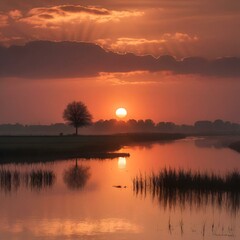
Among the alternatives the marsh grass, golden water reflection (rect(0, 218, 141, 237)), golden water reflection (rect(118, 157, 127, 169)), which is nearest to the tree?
golden water reflection (rect(118, 157, 127, 169))

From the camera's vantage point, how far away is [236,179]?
124 feet

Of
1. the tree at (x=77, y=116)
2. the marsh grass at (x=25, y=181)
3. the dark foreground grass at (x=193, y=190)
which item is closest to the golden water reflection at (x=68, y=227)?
the dark foreground grass at (x=193, y=190)

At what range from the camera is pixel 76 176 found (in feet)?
164

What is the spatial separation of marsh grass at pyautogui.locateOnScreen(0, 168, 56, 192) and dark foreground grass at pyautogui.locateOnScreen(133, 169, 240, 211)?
277 inches

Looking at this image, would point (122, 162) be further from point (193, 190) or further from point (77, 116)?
point (77, 116)

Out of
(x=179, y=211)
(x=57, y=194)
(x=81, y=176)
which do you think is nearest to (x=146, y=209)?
(x=179, y=211)

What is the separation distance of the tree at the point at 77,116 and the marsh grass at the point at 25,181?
299 feet

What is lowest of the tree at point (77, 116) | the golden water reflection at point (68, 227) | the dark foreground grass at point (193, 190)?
the golden water reflection at point (68, 227)

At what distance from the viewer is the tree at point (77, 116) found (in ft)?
453

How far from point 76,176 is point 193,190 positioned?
15.0 metres

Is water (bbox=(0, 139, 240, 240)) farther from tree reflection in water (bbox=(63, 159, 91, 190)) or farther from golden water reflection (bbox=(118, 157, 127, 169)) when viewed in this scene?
golden water reflection (bbox=(118, 157, 127, 169))

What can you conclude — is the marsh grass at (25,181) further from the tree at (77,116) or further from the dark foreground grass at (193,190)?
the tree at (77,116)

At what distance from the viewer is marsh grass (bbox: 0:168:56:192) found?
40375mm

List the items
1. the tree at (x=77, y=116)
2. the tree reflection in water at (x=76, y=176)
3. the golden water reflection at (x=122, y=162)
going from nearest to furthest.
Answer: the tree reflection in water at (x=76, y=176) → the golden water reflection at (x=122, y=162) → the tree at (x=77, y=116)
